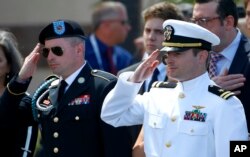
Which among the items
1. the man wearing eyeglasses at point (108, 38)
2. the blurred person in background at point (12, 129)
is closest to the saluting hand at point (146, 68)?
the blurred person in background at point (12, 129)

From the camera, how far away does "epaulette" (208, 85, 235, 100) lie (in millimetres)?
6637

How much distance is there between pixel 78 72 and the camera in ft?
24.5

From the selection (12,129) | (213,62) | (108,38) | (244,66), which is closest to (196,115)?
(244,66)

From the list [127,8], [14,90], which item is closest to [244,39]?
[14,90]

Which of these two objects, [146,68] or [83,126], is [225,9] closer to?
[146,68]

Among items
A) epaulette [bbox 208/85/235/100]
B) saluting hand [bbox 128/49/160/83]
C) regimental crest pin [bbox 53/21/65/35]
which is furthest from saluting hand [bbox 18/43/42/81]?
epaulette [bbox 208/85/235/100]

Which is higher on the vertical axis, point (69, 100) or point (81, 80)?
point (81, 80)

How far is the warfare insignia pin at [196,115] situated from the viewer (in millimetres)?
6645

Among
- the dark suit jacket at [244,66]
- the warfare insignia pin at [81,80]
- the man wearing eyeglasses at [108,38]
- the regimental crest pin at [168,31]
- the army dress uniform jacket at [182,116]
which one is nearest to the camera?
the army dress uniform jacket at [182,116]

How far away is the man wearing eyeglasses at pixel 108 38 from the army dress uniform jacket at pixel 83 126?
4.69 metres

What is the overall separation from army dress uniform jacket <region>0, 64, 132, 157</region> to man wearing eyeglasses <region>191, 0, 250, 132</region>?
736 millimetres

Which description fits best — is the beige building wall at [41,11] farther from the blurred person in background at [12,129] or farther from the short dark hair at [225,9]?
the short dark hair at [225,9]

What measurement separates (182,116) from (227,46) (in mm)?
954

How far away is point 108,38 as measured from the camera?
41.8 ft
